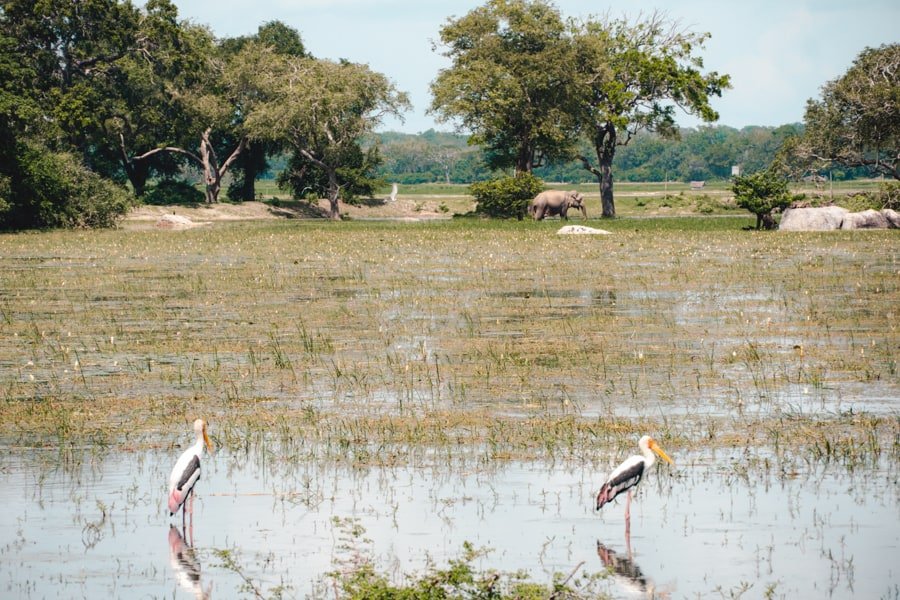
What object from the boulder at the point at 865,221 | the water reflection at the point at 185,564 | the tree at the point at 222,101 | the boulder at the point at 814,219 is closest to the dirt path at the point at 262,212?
the tree at the point at 222,101

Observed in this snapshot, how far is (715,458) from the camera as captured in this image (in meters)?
13.8

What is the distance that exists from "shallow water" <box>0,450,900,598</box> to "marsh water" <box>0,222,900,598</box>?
0.03 meters

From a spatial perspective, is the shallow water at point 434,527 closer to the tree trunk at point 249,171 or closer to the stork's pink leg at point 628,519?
the stork's pink leg at point 628,519

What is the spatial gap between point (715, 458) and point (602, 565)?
12.0ft

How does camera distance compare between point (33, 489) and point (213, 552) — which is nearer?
point (213, 552)

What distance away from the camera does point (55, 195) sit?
6184 centimetres

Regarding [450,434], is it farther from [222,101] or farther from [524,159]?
[222,101]

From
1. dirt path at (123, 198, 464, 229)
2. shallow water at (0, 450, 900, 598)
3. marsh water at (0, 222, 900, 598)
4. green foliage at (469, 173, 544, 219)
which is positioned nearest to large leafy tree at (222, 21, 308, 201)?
dirt path at (123, 198, 464, 229)

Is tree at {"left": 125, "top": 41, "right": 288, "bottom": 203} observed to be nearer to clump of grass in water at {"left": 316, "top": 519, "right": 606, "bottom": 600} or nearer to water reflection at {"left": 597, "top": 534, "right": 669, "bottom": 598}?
water reflection at {"left": 597, "top": 534, "right": 669, "bottom": 598}

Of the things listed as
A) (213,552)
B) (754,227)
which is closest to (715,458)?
(213,552)

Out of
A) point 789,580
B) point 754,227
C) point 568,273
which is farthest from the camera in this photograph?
point 754,227

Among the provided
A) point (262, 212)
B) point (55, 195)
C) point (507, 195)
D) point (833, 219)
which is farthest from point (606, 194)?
point (55, 195)

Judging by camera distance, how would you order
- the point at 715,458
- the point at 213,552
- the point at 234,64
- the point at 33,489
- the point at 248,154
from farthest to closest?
the point at 248,154, the point at 234,64, the point at 715,458, the point at 33,489, the point at 213,552

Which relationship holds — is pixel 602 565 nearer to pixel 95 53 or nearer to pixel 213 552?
pixel 213 552
